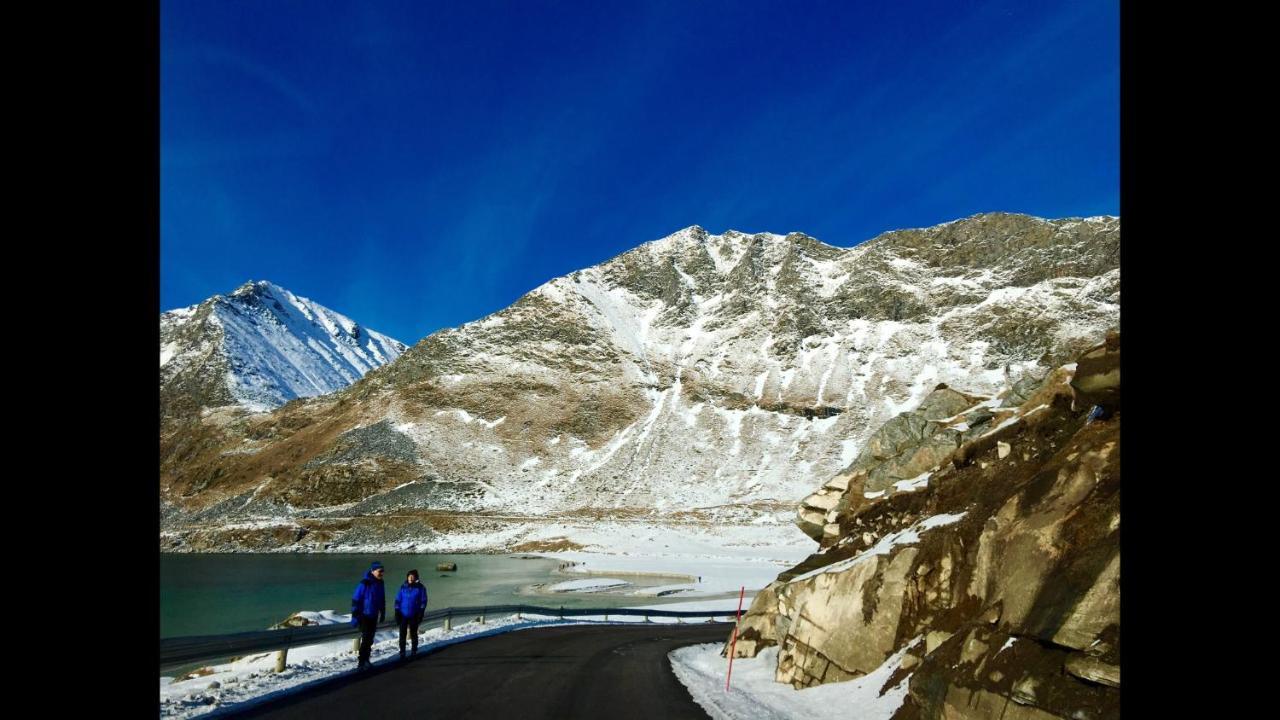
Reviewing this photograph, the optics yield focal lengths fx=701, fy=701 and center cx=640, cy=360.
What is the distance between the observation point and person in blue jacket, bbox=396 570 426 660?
1631 cm

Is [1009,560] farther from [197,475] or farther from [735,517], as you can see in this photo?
[197,475]

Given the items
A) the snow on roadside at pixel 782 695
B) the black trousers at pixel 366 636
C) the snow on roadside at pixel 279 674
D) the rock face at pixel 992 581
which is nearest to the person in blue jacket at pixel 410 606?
the snow on roadside at pixel 279 674

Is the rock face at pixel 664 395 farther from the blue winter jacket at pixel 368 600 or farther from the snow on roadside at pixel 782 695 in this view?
the blue winter jacket at pixel 368 600

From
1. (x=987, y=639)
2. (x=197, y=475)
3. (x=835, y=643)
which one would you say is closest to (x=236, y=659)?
(x=835, y=643)

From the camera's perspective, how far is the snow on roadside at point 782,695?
10.6 meters

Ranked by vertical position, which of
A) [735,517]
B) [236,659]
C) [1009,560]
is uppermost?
[1009,560]

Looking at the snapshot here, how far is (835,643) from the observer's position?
1261cm

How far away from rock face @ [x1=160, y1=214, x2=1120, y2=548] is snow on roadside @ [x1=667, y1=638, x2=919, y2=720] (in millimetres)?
92462

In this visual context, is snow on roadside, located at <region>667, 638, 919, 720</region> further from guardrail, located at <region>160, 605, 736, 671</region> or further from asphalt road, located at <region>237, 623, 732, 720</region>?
guardrail, located at <region>160, 605, 736, 671</region>

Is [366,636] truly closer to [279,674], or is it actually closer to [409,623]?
[279,674]

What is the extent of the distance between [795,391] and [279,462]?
106709 millimetres

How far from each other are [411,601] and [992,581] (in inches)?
491

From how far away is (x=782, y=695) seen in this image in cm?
1297

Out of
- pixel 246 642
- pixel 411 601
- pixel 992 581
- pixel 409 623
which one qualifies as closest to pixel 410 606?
pixel 411 601
